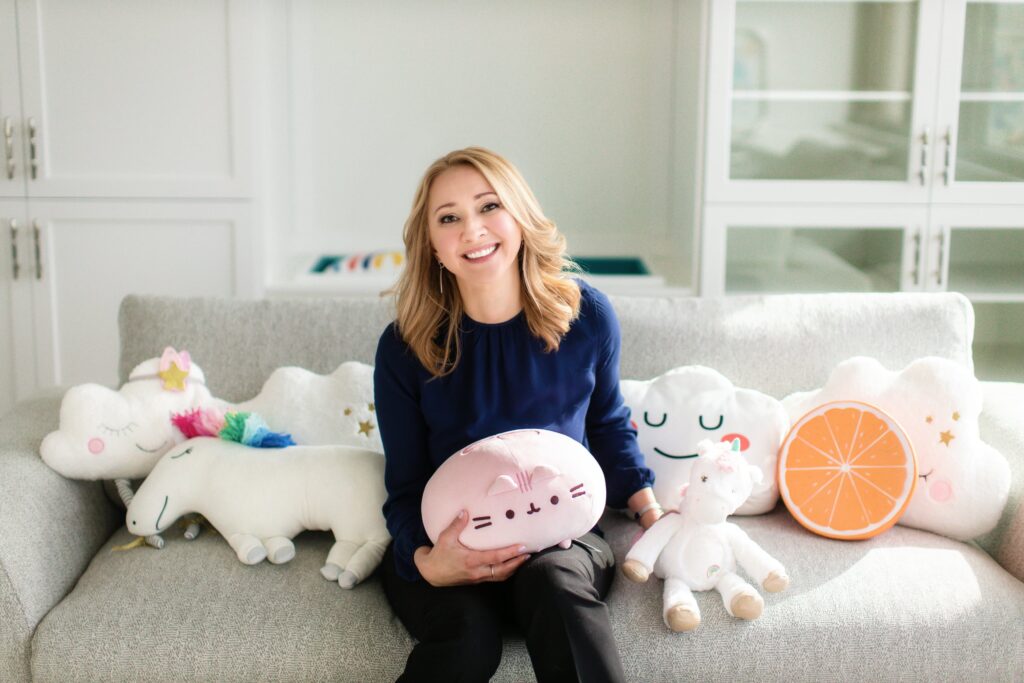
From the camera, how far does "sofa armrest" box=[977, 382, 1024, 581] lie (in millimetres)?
1828

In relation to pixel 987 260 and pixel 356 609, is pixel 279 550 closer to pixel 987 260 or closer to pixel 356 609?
pixel 356 609

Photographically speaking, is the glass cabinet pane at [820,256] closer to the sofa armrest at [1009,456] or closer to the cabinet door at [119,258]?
the sofa armrest at [1009,456]

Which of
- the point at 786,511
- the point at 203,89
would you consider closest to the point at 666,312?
the point at 786,511

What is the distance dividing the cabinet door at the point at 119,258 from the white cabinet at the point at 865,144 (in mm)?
1271

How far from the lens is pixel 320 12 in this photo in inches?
129

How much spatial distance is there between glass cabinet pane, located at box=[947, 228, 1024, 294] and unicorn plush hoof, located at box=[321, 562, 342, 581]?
1.90m

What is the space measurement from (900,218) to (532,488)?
1.68m

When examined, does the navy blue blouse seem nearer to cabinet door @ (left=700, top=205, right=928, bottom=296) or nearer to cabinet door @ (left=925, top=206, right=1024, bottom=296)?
cabinet door @ (left=700, top=205, right=928, bottom=296)

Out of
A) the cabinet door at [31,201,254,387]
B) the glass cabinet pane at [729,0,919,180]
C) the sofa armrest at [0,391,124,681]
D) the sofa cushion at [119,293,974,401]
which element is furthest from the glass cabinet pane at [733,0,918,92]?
the sofa armrest at [0,391,124,681]

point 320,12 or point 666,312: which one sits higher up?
point 320,12

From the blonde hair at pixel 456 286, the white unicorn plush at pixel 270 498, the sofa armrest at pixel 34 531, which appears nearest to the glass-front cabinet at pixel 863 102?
the blonde hair at pixel 456 286

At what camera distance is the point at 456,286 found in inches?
70.9

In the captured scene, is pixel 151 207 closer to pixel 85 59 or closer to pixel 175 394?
pixel 85 59

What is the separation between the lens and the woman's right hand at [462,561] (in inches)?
62.8
